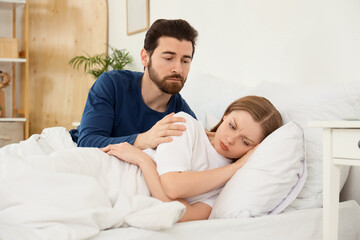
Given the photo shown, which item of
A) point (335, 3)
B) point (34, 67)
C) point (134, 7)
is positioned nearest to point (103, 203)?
point (335, 3)

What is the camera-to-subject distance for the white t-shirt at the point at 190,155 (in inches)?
45.7

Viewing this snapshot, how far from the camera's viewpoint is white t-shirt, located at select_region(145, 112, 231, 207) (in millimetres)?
1161

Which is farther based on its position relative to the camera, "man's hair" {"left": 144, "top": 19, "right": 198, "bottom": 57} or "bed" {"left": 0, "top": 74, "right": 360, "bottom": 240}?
"man's hair" {"left": 144, "top": 19, "right": 198, "bottom": 57}

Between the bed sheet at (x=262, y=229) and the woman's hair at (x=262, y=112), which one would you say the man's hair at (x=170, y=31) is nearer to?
the woman's hair at (x=262, y=112)

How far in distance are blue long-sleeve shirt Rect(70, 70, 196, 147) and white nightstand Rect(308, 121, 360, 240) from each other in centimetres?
84

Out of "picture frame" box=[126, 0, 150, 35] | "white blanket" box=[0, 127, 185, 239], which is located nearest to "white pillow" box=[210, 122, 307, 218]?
"white blanket" box=[0, 127, 185, 239]

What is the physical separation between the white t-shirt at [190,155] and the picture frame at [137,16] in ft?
6.72

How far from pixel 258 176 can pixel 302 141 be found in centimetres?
18

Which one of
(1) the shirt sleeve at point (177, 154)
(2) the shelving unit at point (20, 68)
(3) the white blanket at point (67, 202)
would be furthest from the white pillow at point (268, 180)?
(2) the shelving unit at point (20, 68)

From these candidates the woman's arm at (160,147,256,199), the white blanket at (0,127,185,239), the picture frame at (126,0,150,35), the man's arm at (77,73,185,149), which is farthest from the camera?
the picture frame at (126,0,150,35)

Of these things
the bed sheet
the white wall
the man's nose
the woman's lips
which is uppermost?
the white wall

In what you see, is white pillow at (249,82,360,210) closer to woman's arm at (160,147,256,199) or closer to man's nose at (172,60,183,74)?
woman's arm at (160,147,256,199)

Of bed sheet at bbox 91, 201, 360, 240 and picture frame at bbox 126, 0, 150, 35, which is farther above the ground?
picture frame at bbox 126, 0, 150, 35

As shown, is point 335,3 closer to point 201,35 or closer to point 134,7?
point 201,35
